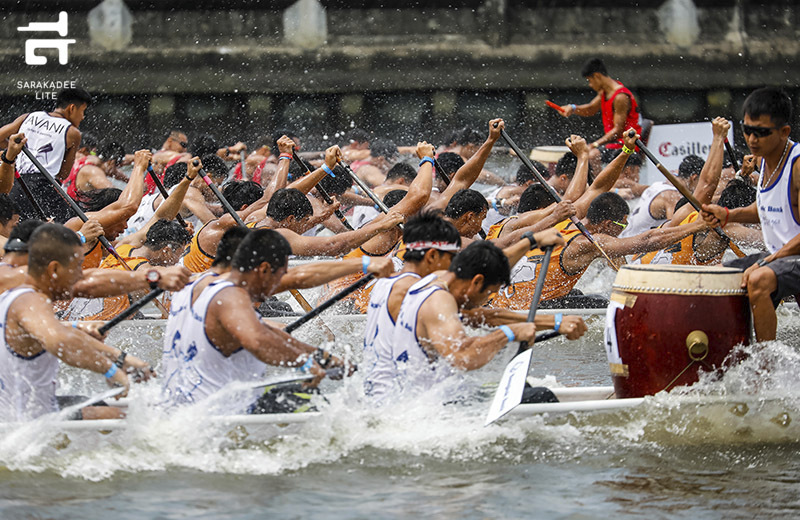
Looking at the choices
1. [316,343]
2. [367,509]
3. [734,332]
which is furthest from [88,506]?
[316,343]

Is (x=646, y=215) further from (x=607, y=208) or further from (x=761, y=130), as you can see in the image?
(x=761, y=130)

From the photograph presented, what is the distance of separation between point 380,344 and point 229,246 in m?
0.79

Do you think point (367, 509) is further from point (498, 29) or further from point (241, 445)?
point (498, 29)

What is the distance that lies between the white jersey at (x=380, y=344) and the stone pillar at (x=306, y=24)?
12.9m

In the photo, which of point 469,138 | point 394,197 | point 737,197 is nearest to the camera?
point 737,197

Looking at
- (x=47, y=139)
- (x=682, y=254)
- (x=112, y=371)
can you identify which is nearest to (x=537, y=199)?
(x=682, y=254)

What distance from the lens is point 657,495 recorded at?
14.6 ft

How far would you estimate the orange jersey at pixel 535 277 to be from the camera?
763 centimetres

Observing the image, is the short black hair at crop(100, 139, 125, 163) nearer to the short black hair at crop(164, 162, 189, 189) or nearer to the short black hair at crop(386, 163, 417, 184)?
the short black hair at crop(164, 162, 189, 189)

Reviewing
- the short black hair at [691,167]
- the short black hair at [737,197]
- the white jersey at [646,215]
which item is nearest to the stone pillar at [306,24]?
the short black hair at [691,167]

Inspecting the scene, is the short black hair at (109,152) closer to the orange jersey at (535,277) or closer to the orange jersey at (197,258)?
the orange jersey at (197,258)

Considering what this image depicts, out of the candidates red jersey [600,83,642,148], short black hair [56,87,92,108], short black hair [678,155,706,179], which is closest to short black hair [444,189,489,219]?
short black hair [678,155,706,179]

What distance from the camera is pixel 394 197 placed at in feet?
28.3

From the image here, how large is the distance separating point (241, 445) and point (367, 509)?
2.29ft
